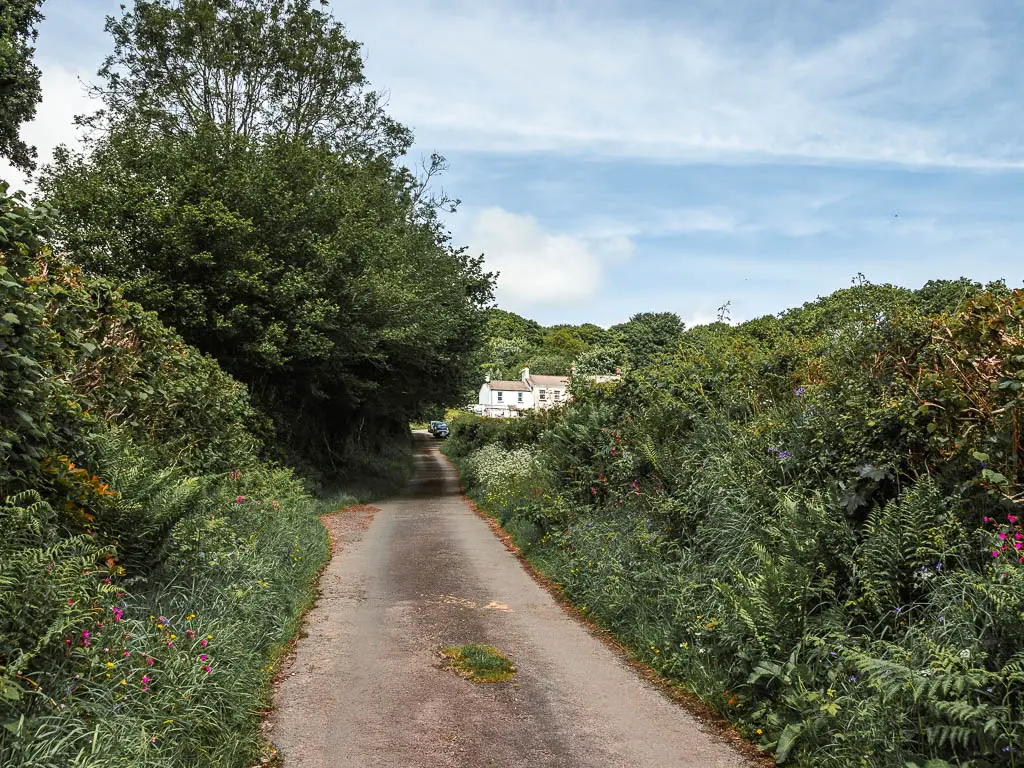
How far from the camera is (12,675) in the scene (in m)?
3.68

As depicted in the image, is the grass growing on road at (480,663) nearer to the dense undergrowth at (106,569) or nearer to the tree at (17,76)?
the dense undergrowth at (106,569)

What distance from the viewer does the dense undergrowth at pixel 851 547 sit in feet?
13.8

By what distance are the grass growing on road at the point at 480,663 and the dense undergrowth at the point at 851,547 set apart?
4.62ft

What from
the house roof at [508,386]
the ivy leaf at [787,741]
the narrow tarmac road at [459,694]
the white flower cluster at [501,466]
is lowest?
the narrow tarmac road at [459,694]

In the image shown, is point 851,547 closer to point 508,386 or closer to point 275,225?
point 275,225

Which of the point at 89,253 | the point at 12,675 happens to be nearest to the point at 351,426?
the point at 89,253

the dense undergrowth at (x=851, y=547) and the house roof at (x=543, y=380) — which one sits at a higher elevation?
the house roof at (x=543, y=380)

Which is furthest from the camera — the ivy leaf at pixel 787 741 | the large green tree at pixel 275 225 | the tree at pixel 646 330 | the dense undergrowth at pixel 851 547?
the tree at pixel 646 330

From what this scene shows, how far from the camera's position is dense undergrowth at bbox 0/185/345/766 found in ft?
12.9

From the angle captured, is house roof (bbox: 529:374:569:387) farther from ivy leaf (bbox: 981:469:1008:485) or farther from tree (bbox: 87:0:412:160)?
ivy leaf (bbox: 981:469:1008:485)

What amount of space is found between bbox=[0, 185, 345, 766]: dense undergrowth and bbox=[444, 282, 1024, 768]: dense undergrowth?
3600mm

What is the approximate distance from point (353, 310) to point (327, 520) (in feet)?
18.1

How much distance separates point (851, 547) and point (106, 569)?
5367mm

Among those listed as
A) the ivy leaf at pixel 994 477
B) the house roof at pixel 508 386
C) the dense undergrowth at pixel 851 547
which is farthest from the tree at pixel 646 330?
the ivy leaf at pixel 994 477
